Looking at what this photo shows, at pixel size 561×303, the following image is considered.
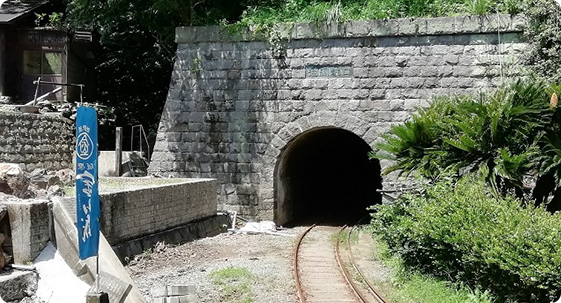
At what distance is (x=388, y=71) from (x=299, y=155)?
4272 mm

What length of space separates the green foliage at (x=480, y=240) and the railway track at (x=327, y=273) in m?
1.05

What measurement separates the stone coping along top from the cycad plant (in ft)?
11.6

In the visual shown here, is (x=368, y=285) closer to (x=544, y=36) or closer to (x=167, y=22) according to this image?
(x=544, y=36)

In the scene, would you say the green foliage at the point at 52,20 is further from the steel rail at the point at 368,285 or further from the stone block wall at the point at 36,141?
the steel rail at the point at 368,285

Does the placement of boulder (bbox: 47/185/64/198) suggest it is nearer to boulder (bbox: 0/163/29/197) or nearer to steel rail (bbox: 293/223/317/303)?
boulder (bbox: 0/163/29/197)

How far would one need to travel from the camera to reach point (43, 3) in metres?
21.6

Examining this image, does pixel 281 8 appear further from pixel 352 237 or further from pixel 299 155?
pixel 352 237

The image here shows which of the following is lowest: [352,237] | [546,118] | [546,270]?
[352,237]

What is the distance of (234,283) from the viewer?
9.09m

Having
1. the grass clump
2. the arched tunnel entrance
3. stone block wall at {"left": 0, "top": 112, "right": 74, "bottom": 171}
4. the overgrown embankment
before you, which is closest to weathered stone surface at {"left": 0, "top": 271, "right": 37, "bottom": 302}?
the grass clump

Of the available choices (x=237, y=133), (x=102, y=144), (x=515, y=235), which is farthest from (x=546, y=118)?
(x=102, y=144)

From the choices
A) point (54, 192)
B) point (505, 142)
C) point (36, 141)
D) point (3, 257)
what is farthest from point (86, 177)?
point (36, 141)

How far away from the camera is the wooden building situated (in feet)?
67.5

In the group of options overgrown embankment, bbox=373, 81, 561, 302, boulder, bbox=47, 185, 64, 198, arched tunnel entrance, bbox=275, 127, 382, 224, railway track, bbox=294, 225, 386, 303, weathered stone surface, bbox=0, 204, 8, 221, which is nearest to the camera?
overgrown embankment, bbox=373, 81, 561, 302
